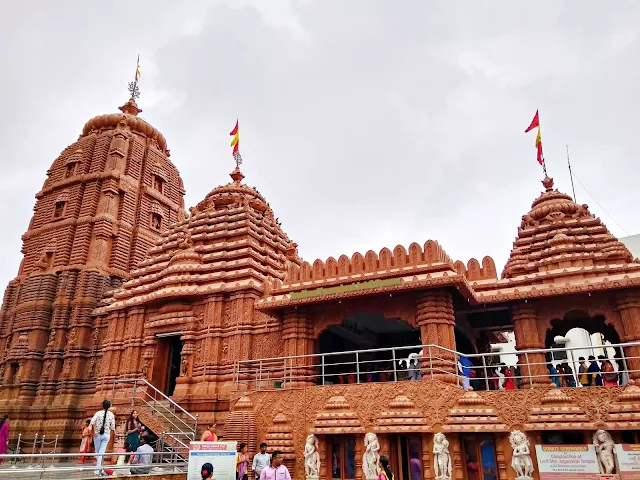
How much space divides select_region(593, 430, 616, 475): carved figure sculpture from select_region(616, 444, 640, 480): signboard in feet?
0.73

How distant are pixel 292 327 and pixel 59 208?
2107 centimetres

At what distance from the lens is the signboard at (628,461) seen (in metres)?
10.0

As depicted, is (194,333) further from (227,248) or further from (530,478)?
(530,478)

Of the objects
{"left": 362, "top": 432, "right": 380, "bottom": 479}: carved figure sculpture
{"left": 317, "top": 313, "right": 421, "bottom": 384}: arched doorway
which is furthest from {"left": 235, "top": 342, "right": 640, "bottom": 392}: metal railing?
{"left": 362, "top": 432, "right": 380, "bottom": 479}: carved figure sculpture

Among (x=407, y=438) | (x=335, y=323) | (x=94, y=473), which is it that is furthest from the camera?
(x=335, y=323)

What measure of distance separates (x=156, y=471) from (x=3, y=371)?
1972 cm

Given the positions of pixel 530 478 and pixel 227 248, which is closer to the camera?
pixel 530 478

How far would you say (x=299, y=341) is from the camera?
52.4ft

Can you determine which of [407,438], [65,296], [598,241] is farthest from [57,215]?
[598,241]

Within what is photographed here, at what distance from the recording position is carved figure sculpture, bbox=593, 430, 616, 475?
1041 cm

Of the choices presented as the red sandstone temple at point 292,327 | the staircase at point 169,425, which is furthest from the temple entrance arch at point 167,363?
the staircase at point 169,425

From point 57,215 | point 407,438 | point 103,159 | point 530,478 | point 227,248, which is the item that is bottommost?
point 530,478

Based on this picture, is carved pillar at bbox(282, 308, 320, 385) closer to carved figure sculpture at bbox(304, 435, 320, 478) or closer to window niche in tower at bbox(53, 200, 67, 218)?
carved figure sculpture at bbox(304, 435, 320, 478)

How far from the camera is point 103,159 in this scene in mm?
31312
